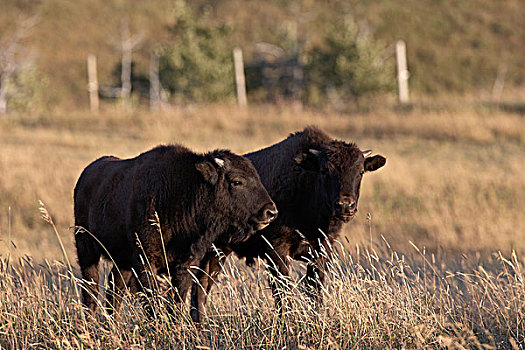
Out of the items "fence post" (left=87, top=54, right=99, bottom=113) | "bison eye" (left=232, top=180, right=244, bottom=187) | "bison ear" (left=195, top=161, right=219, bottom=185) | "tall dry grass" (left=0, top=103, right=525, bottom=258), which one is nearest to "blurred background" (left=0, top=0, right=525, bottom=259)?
"tall dry grass" (left=0, top=103, right=525, bottom=258)

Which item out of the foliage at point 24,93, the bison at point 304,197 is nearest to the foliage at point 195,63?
the foliage at point 24,93

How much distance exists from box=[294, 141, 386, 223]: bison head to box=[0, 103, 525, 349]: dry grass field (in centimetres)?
51

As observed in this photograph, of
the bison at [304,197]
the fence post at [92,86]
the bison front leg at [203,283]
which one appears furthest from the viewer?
the fence post at [92,86]

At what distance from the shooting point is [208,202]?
6.84 m

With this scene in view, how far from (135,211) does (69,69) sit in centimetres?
5199

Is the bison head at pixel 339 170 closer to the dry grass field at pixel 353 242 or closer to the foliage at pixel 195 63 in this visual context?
the dry grass field at pixel 353 242

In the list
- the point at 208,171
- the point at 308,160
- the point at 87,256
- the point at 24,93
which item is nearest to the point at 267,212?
the point at 208,171

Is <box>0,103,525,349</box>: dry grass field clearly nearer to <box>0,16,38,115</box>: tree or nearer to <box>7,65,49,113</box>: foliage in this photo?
<box>0,16,38,115</box>: tree

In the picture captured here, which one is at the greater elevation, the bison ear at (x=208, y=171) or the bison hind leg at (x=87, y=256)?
the bison ear at (x=208, y=171)

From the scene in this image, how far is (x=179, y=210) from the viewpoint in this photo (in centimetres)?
680

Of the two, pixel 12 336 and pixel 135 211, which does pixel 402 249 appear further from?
pixel 12 336

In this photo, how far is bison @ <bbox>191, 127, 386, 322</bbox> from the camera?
7391 mm

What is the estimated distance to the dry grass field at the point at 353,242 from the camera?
225 inches

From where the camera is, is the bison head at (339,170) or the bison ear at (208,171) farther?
the bison head at (339,170)
